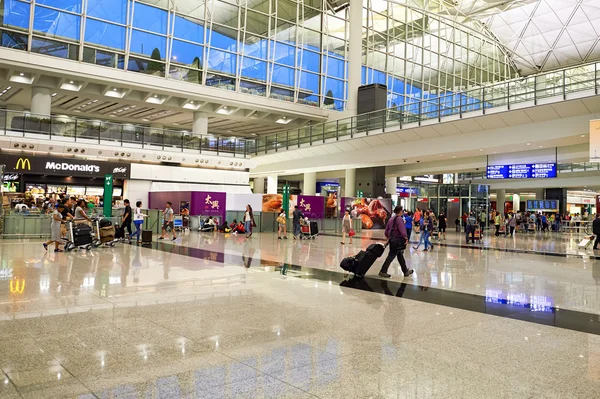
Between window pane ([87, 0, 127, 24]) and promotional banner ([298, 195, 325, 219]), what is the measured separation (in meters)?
17.2

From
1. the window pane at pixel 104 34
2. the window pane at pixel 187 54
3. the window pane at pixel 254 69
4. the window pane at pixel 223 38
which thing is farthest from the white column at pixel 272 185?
the window pane at pixel 104 34

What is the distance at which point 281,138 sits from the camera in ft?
123

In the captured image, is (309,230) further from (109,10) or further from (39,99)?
(39,99)

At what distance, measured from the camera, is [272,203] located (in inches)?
1198

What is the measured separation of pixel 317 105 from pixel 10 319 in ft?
122

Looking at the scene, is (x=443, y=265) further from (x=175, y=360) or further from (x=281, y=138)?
(x=281, y=138)

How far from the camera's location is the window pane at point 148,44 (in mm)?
32219

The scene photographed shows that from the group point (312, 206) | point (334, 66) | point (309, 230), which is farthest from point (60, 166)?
point (334, 66)

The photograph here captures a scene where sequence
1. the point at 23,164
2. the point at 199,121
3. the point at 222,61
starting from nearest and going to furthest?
1. the point at 23,164
2. the point at 222,61
3. the point at 199,121

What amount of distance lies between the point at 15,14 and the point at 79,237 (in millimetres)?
20703

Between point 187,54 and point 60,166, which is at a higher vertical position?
point 187,54

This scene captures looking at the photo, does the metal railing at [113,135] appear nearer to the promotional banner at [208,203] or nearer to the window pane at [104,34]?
the window pane at [104,34]

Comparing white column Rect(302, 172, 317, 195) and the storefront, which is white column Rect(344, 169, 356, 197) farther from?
the storefront

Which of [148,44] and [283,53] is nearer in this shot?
[148,44]
